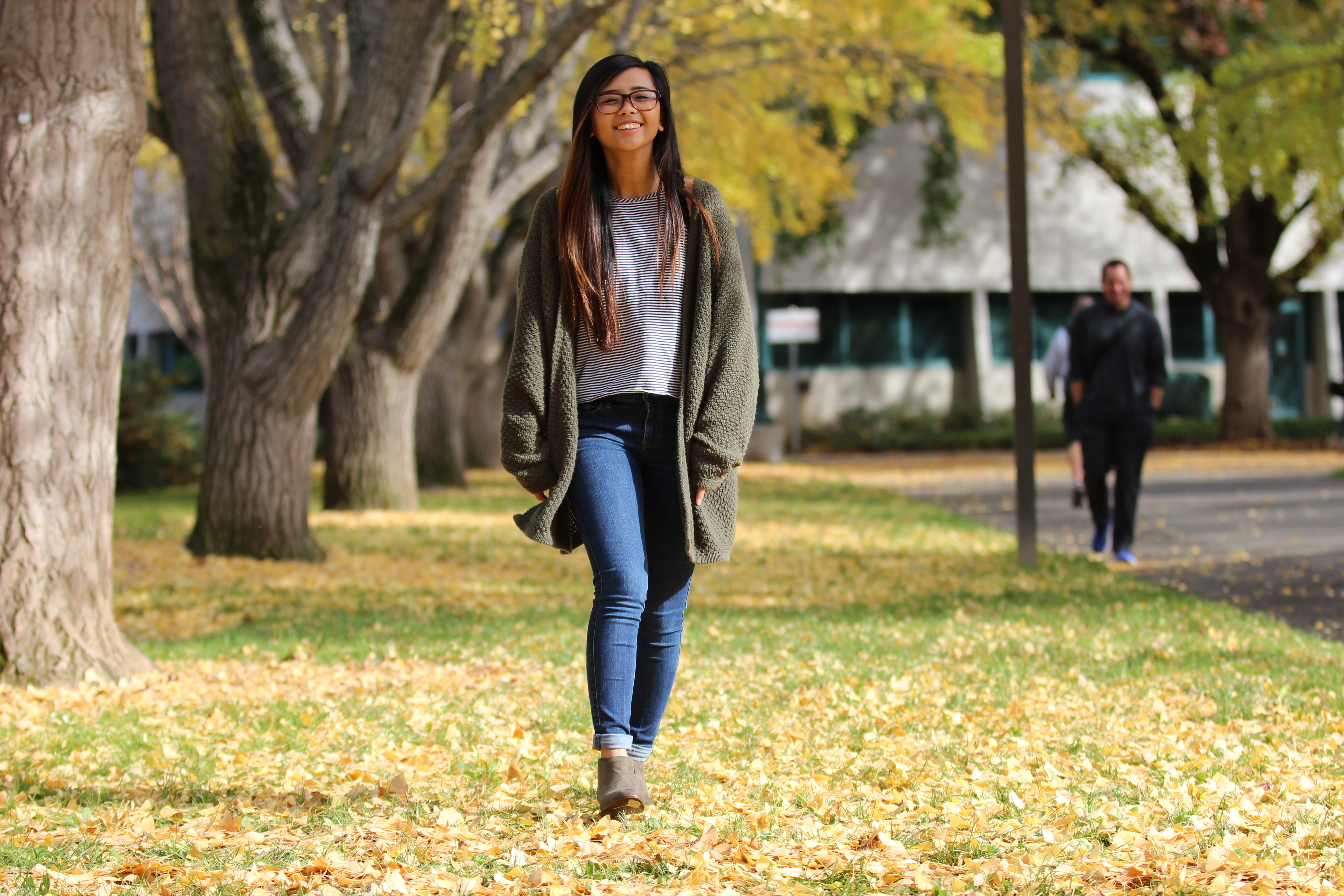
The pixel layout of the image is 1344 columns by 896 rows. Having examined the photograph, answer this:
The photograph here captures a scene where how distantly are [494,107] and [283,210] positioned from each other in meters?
2.32

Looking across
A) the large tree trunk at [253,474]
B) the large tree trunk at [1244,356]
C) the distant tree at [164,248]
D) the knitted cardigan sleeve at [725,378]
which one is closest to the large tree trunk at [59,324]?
the knitted cardigan sleeve at [725,378]

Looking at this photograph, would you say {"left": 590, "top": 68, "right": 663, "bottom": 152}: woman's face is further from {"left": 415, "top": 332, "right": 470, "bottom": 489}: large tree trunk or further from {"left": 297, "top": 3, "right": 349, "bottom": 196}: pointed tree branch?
{"left": 415, "top": 332, "right": 470, "bottom": 489}: large tree trunk

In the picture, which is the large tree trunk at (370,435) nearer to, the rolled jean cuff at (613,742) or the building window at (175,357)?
the rolled jean cuff at (613,742)

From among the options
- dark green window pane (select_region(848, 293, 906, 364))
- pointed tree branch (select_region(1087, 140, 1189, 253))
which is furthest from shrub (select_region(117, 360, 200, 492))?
pointed tree branch (select_region(1087, 140, 1189, 253))

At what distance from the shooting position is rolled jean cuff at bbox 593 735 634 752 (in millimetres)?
3662

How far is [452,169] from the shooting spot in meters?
9.77

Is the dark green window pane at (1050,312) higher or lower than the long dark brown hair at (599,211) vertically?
higher

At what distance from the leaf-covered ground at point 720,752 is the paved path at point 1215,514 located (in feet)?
2.71

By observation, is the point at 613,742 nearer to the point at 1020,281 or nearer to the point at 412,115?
the point at 412,115

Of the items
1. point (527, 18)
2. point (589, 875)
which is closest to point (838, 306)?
point (527, 18)

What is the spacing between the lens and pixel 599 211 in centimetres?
375

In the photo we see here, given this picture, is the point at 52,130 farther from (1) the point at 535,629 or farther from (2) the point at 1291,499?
(2) the point at 1291,499

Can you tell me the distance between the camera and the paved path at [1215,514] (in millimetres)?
8781

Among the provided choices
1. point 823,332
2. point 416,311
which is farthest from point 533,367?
point 823,332
